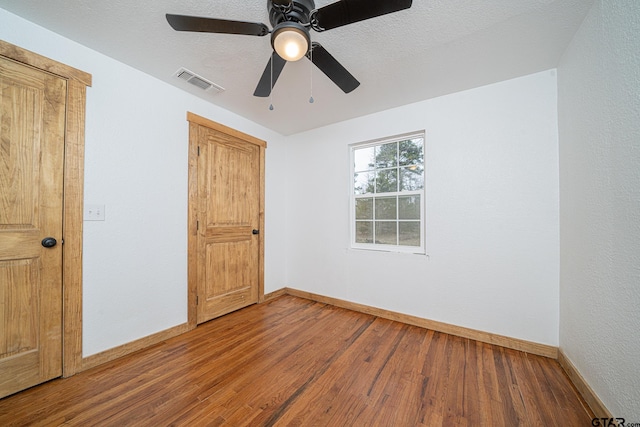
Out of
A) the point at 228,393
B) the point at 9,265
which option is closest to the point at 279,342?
the point at 228,393

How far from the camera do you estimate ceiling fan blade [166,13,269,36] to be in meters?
1.26

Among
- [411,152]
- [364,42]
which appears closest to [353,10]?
[364,42]

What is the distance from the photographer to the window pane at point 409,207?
2.77 metres

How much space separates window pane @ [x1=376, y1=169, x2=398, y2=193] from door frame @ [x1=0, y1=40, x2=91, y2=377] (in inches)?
115

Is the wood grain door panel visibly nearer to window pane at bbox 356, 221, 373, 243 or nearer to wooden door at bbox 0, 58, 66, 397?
wooden door at bbox 0, 58, 66, 397

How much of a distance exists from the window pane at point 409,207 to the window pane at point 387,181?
174 mm

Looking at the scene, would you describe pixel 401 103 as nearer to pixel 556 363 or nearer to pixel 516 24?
pixel 516 24

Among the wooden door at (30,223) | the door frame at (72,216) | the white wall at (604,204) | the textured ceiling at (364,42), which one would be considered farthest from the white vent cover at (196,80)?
the white wall at (604,204)

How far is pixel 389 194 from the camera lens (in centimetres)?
295

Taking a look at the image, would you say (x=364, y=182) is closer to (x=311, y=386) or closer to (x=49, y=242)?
(x=311, y=386)

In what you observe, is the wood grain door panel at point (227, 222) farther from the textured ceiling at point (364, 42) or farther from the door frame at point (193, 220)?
the textured ceiling at point (364, 42)

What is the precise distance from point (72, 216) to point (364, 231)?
9.43 ft

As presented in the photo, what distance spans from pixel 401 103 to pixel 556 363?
9.39 ft

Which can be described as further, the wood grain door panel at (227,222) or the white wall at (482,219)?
the wood grain door panel at (227,222)
